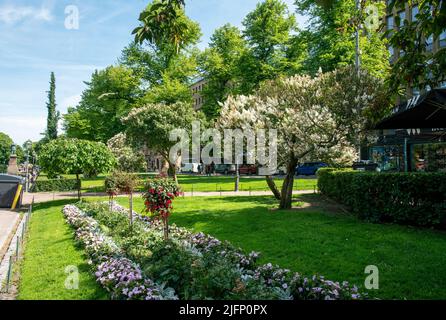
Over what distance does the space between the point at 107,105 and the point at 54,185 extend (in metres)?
11.9

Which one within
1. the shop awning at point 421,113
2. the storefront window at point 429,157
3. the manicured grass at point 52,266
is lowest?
the manicured grass at point 52,266

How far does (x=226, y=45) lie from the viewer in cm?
→ 3925

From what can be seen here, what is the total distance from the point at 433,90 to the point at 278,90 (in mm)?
9615

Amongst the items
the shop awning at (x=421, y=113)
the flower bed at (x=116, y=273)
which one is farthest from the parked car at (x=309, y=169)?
the flower bed at (x=116, y=273)

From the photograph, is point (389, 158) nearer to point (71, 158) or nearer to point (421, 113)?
point (421, 113)

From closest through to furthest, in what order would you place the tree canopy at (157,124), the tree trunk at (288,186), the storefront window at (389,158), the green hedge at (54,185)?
the tree trunk at (288,186), the storefront window at (389,158), the tree canopy at (157,124), the green hedge at (54,185)

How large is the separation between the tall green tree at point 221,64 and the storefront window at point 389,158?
678 inches

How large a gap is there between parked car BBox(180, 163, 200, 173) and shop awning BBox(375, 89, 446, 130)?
201 feet

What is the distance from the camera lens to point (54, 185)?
32.3 metres

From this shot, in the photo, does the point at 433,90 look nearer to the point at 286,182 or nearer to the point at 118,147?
the point at 286,182

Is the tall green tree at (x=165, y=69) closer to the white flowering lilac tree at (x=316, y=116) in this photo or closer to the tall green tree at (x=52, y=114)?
the white flowering lilac tree at (x=316, y=116)

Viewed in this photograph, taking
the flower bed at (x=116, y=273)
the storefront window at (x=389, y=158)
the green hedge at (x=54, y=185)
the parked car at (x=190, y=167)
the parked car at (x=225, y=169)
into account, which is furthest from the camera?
the parked car at (x=190, y=167)

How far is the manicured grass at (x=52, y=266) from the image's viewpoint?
20.3 ft

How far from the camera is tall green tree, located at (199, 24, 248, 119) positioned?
3719 cm
